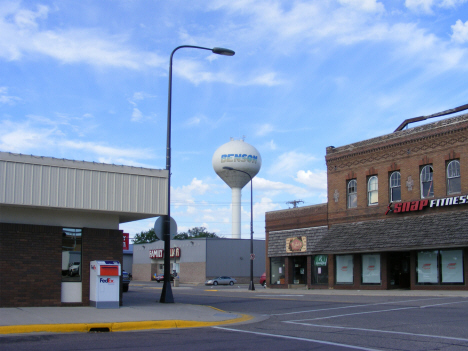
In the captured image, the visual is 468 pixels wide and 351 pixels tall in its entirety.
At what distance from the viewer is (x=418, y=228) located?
94.3 ft

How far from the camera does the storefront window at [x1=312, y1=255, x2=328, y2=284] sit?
1401 inches

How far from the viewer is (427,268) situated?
28969 millimetres

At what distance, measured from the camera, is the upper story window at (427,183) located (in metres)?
29.7

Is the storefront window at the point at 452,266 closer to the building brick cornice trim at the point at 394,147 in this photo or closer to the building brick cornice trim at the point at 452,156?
the building brick cornice trim at the point at 452,156

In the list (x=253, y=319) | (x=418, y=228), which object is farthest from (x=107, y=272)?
(x=418, y=228)

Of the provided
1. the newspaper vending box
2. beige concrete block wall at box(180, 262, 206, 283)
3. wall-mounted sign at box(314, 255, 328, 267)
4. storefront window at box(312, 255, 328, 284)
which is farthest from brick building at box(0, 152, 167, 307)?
beige concrete block wall at box(180, 262, 206, 283)

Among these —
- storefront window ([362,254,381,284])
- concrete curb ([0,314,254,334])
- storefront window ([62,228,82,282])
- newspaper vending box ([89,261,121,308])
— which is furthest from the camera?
storefront window ([362,254,381,284])

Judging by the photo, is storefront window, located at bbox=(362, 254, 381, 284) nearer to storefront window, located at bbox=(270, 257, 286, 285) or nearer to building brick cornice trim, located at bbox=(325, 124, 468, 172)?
building brick cornice trim, located at bbox=(325, 124, 468, 172)

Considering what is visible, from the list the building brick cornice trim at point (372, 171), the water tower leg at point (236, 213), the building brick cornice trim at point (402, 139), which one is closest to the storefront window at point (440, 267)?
the building brick cornice trim at point (372, 171)

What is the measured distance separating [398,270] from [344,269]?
3.60 metres

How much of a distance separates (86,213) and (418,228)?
1889 centimetres

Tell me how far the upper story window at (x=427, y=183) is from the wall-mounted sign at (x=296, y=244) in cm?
957

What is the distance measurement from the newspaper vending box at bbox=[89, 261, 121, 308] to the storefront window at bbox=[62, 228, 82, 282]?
0.63m

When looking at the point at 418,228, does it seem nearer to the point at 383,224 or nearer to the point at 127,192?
the point at 383,224
